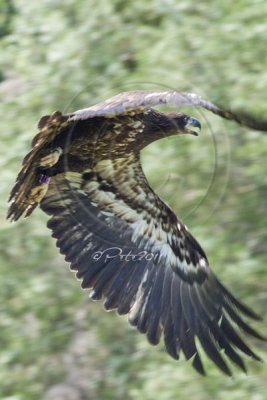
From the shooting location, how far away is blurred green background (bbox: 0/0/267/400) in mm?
8445

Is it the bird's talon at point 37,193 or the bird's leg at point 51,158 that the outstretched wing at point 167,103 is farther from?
the bird's talon at point 37,193

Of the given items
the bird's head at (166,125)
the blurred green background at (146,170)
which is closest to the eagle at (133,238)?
the bird's head at (166,125)

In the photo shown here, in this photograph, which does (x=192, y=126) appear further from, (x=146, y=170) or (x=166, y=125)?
(x=146, y=170)

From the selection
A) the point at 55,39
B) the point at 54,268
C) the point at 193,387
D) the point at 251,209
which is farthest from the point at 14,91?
the point at 193,387

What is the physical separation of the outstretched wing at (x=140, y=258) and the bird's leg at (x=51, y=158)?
486 millimetres

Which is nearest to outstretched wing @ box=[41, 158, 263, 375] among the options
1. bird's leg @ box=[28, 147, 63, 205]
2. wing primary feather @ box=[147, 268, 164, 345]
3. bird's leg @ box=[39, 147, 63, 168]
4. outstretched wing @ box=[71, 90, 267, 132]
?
wing primary feather @ box=[147, 268, 164, 345]

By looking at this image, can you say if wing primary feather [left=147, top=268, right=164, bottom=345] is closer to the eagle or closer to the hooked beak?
the eagle

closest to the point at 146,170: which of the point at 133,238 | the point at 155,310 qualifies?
the point at 133,238

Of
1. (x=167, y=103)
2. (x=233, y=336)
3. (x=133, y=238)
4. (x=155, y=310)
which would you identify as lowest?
(x=233, y=336)

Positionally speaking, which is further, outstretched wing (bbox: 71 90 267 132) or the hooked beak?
the hooked beak

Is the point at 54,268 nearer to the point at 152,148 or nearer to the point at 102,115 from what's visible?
the point at 152,148

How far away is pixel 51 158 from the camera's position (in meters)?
7.14

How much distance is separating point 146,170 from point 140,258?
63 cm

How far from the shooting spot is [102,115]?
690 cm
